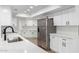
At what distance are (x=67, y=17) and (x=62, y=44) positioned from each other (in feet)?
2.44

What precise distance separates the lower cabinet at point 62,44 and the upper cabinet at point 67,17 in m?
0.46

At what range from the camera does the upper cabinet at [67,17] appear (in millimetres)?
2298

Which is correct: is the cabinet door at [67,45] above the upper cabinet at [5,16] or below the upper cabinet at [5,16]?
below

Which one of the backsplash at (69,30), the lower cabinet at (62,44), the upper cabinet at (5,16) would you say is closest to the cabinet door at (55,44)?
the lower cabinet at (62,44)

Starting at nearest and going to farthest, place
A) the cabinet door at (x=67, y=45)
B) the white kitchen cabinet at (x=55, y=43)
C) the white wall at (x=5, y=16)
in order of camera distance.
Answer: the white wall at (x=5, y=16) → the cabinet door at (x=67, y=45) → the white kitchen cabinet at (x=55, y=43)

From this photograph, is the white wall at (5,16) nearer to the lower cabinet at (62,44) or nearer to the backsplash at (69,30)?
the lower cabinet at (62,44)

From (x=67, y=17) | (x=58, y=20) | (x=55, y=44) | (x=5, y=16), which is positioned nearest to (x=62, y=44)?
(x=55, y=44)

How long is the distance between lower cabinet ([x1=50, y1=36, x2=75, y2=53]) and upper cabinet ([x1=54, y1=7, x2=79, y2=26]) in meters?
0.46

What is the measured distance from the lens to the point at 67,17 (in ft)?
8.67

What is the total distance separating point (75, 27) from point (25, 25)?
144 centimetres

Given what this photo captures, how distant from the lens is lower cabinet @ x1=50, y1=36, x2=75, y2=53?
221 cm

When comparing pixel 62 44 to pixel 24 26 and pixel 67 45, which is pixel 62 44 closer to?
pixel 67 45
